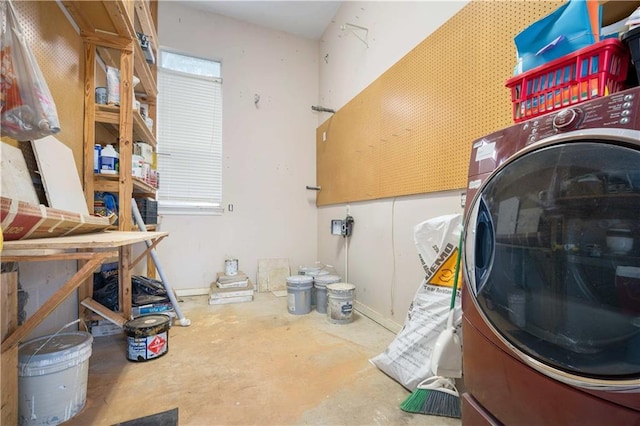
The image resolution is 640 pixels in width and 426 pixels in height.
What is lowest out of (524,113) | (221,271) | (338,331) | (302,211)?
(338,331)

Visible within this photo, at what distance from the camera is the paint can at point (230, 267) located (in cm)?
321

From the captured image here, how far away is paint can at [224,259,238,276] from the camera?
3.21 m

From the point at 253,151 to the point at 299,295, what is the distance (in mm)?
1935

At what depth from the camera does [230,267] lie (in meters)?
3.21

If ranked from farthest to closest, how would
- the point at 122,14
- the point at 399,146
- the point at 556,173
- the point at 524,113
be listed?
the point at 399,146 < the point at 122,14 < the point at 524,113 < the point at 556,173

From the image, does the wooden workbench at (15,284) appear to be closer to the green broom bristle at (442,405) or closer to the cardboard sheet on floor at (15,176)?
the cardboard sheet on floor at (15,176)

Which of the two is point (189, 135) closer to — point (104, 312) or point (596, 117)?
point (104, 312)

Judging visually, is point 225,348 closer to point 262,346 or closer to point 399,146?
→ point 262,346

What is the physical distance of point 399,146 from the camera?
212cm

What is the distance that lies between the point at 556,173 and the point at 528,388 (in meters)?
0.55

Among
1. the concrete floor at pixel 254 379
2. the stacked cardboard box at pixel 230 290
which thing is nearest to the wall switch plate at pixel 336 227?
the concrete floor at pixel 254 379

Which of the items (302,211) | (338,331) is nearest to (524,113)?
(338,331)

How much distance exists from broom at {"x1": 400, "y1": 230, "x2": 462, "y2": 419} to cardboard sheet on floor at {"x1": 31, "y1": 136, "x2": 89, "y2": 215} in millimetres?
2013

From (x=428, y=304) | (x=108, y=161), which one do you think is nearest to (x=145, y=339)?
(x=108, y=161)
